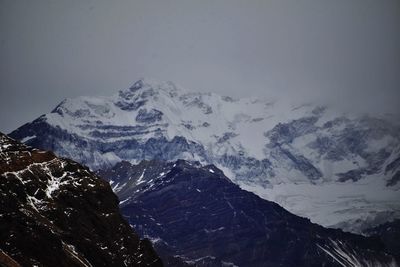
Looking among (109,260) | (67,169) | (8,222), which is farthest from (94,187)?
(8,222)

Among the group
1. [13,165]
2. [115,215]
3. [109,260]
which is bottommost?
[109,260]

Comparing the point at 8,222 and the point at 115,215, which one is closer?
the point at 8,222

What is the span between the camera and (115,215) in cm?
12238

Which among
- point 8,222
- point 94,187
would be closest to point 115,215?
point 94,187

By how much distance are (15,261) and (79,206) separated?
2447 cm

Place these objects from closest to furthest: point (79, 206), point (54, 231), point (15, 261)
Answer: point (15, 261), point (54, 231), point (79, 206)

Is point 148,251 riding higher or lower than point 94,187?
lower

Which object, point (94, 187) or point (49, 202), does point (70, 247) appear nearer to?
point (49, 202)

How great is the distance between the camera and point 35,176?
4358 inches

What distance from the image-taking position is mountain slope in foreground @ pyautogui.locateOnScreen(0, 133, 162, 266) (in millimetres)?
99375

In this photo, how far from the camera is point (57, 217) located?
110938 millimetres

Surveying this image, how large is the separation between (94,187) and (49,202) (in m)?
11.0

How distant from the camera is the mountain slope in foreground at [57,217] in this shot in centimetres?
9938

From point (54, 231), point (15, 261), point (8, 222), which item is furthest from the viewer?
point (54, 231)
